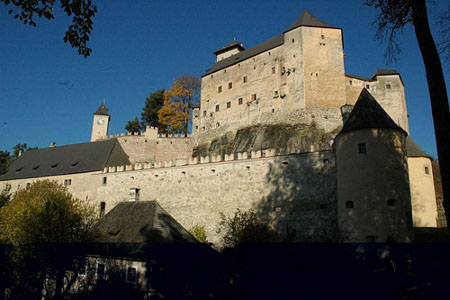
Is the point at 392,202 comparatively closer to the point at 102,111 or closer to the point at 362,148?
the point at 362,148

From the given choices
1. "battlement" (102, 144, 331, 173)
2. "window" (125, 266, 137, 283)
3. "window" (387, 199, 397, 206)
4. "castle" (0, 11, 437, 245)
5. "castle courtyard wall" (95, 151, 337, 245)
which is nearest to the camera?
"window" (125, 266, 137, 283)

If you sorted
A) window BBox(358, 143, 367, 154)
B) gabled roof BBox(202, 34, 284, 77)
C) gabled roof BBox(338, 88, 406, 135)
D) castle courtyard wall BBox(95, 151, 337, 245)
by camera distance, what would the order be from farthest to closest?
gabled roof BBox(202, 34, 284, 77)
castle courtyard wall BBox(95, 151, 337, 245)
gabled roof BBox(338, 88, 406, 135)
window BBox(358, 143, 367, 154)

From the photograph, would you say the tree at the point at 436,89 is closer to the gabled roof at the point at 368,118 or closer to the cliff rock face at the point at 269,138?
the gabled roof at the point at 368,118

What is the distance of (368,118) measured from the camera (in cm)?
2147

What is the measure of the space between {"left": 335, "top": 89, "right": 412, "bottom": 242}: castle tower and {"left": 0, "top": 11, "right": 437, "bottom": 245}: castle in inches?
2.4

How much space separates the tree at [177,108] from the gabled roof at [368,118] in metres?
32.1

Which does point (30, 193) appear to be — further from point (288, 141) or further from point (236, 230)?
point (288, 141)

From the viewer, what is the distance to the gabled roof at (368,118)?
69.2 ft

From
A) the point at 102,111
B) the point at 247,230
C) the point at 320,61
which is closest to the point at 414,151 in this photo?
the point at 320,61

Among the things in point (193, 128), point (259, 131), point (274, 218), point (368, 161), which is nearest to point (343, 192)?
point (368, 161)

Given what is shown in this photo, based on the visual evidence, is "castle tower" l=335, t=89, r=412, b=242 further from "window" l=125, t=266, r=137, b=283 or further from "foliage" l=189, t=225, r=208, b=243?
"window" l=125, t=266, r=137, b=283

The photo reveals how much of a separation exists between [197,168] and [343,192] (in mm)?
13161

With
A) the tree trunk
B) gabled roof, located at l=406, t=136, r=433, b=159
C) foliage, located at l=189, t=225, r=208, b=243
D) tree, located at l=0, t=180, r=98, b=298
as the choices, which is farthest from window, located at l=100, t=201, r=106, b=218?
the tree trunk

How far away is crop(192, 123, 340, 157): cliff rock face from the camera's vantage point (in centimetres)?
3534
